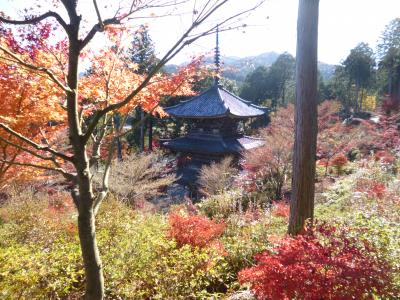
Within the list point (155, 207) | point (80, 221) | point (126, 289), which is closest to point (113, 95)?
point (80, 221)

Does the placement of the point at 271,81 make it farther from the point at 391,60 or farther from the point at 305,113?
the point at 305,113

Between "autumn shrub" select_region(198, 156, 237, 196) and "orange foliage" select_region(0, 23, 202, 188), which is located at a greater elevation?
"orange foliage" select_region(0, 23, 202, 188)

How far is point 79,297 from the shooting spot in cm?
437

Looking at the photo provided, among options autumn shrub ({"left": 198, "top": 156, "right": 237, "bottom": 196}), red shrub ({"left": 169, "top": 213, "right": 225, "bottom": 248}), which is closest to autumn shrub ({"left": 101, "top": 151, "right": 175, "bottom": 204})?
autumn shrub ({"left": 198, "top": 156, "right": 237, "bottom": 196})

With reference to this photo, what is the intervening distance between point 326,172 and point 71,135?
17.5 metres

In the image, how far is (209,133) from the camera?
15.5 meters

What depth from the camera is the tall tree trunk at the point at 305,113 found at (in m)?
4.44

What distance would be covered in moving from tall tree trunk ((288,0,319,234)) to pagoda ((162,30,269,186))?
934 cm

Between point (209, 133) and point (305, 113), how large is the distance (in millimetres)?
10968

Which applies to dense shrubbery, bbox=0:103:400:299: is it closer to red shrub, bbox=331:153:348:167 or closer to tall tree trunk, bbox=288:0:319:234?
tall tree trunk, bbox=288:0:319:234

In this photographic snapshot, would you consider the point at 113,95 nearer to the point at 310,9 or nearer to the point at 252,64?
the point at 252,64

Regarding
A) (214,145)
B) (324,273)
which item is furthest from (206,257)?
(214,145)

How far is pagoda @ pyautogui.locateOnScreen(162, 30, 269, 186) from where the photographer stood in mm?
14500

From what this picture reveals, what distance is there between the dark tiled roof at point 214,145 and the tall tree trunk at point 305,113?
9377mm
